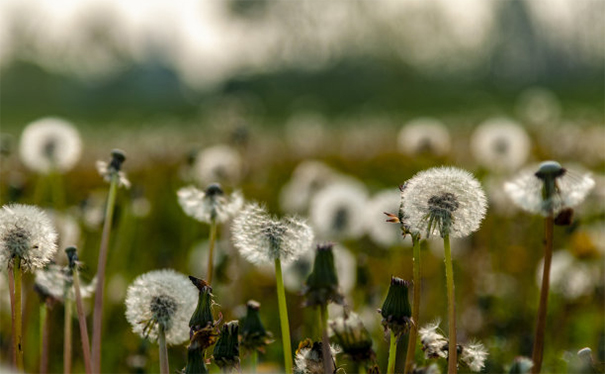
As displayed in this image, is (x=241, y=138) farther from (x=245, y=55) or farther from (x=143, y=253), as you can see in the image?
(x=245, y=55)

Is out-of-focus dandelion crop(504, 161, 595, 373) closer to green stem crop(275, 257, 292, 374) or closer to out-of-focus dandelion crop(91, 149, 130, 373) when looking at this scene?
green stem crop(275, 257, 292, 374)

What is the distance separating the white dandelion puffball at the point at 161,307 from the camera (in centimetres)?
142

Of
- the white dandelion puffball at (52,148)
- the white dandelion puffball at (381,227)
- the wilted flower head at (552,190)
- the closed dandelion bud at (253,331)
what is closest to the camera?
the wilted flower head at (552,190)

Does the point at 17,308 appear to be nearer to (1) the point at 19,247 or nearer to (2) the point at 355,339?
(1) the point at 19,247

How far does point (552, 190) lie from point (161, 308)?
0.75 m

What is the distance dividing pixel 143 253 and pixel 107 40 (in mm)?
52797

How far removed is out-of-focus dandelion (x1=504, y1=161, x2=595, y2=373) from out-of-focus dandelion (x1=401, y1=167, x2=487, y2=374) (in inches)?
3.3

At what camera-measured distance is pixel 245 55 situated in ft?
130

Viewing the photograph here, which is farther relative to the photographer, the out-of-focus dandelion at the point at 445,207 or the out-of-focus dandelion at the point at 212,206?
the out-of-focus dandelion at the point at 212,206

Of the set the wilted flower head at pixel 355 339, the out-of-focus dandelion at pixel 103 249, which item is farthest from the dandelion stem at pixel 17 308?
the wilted flower head at pixel 355 339

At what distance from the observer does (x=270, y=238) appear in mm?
1435

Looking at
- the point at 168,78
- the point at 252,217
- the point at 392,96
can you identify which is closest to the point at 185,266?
the point at 252,217

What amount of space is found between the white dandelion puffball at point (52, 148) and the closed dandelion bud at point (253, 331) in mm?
1623

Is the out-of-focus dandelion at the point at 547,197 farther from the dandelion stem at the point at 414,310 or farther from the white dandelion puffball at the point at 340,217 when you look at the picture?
the white dandelion puffball at the point at 340,217
